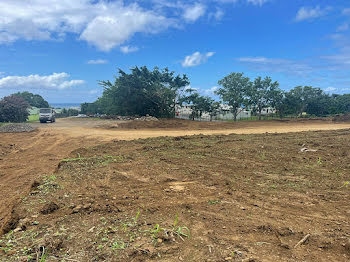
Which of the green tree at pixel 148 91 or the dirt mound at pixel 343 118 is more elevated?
the green tree at pixel 148 91

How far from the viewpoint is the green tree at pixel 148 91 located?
25.5m

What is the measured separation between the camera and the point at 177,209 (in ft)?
12.0

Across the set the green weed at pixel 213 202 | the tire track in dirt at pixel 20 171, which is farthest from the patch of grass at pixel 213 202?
the tire track in dirt at pixel 20 171

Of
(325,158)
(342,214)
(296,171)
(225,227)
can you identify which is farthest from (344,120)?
(225,227)

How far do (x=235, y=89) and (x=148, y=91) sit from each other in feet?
30.9

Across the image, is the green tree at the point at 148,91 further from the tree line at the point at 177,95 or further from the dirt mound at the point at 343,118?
the dirt mound at the point at 343,118

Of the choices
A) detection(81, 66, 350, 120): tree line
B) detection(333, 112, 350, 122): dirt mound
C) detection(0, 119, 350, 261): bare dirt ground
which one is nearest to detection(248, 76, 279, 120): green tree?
detection(81, 66, 350, 120): tree line

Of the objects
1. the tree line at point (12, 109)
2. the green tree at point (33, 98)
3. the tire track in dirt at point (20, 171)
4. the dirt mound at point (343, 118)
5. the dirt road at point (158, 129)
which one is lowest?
the tire track in dirt at point (20, 171)

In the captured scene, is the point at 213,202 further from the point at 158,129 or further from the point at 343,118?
the point at 343,118

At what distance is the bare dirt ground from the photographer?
8.57ft

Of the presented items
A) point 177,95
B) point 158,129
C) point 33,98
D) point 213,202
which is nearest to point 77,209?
point 213,202

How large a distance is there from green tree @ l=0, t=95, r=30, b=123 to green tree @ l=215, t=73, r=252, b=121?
21668 mm

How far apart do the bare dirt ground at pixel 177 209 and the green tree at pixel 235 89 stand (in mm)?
18394

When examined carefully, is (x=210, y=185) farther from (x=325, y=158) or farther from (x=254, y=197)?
(x=325, y=158)
